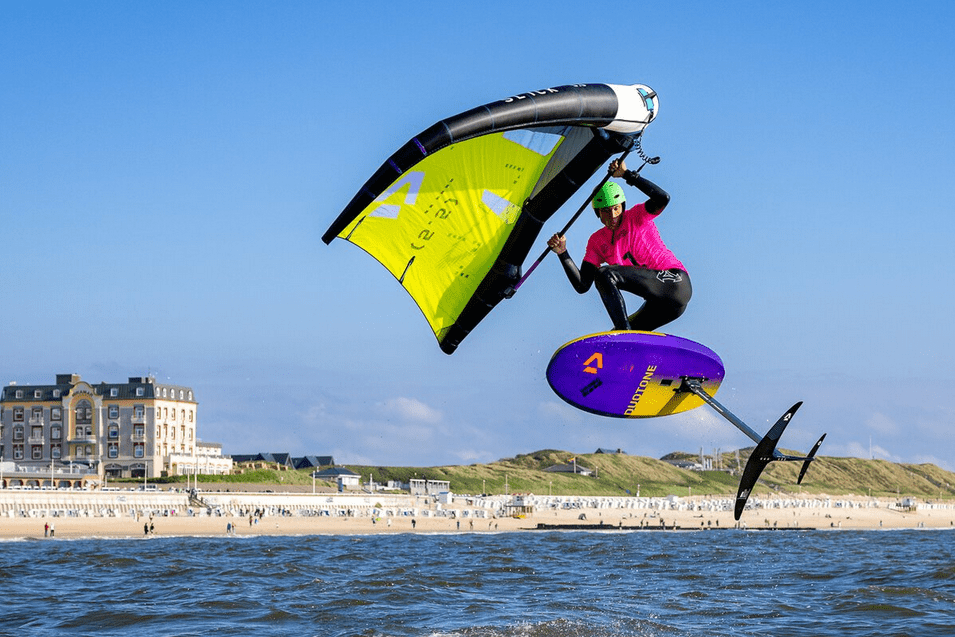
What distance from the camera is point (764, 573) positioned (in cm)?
4341

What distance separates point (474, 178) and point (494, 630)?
14780mm

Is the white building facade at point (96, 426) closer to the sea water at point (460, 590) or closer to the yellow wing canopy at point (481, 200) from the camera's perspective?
the sea water at point (460, 590)

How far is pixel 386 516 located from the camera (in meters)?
89.6

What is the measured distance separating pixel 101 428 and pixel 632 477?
80.3m

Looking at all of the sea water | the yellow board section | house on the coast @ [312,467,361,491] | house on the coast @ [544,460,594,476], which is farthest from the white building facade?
the yellow board section

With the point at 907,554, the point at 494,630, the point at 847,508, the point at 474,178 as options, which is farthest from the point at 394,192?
the point at 847,508

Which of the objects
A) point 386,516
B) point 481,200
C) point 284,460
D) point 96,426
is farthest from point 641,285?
point 284,460

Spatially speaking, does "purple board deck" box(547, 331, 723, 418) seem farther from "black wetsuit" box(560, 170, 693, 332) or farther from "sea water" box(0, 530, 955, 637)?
"sea water" box(0, 530, 955, 637)

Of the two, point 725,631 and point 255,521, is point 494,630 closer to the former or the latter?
point 725,631

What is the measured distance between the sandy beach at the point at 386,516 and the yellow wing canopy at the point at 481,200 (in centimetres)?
→ 5457

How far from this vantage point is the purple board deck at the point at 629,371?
11836 mm

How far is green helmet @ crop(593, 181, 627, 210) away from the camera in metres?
11.7

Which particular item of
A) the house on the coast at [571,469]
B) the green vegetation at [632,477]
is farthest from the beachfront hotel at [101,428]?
the house on the coast at [571,469]

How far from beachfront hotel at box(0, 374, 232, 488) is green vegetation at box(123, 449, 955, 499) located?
7008 millimetres
